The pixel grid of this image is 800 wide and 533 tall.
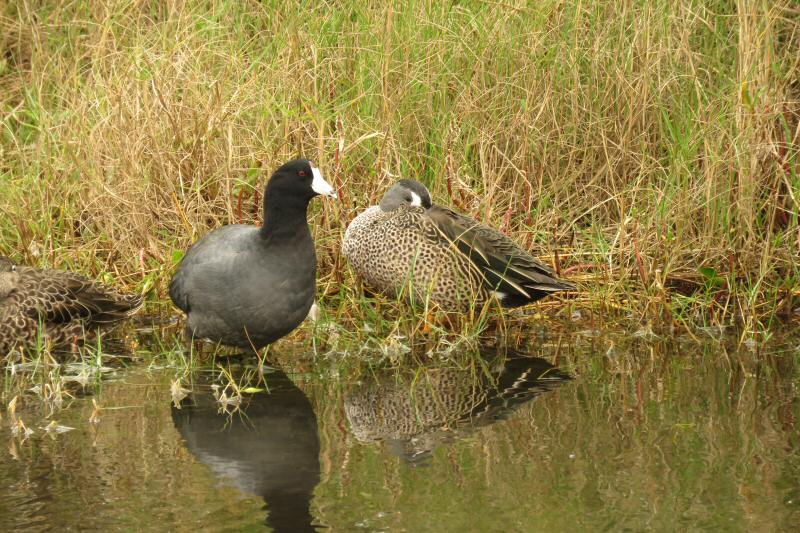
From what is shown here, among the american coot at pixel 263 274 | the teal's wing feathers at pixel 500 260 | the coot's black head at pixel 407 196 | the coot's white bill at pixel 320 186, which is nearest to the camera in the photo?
the american coot at pixel 263 274

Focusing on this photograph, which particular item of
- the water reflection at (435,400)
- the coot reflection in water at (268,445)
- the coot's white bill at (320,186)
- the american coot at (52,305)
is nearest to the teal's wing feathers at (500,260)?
the water reflection at (435,400)

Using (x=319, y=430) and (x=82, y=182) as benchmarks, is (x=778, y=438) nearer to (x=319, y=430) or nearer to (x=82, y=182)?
(x=319, y=430)

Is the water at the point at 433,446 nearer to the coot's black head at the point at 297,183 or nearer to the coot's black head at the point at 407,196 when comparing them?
the coot's black head at the point at 297,183

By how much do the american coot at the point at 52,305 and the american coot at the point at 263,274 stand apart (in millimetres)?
702

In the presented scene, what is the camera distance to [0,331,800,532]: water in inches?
155

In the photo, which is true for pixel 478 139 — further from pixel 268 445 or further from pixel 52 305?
pixel 268 445

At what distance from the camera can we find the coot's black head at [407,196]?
262 inches

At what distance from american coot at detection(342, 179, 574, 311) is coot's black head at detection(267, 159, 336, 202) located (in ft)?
2.44

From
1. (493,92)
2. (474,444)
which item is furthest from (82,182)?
(474,444)

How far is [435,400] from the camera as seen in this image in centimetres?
527

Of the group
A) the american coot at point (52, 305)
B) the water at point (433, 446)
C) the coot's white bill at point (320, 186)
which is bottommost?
the water at point (433, 446)

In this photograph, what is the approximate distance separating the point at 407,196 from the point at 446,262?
1.48 ft

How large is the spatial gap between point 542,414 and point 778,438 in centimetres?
93

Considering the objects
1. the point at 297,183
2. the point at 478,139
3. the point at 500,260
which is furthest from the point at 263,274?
the point at 478,139
